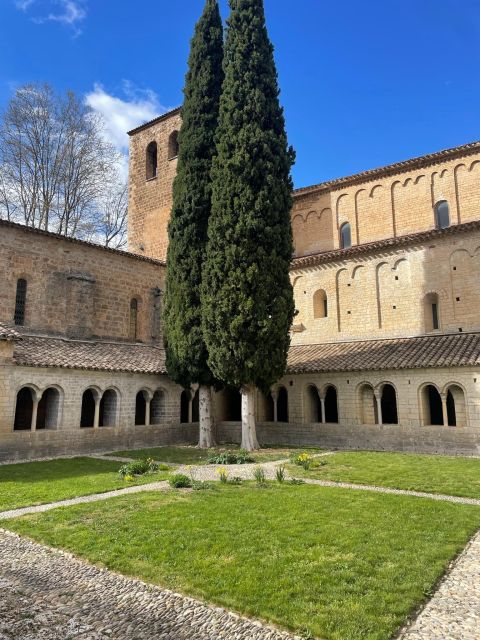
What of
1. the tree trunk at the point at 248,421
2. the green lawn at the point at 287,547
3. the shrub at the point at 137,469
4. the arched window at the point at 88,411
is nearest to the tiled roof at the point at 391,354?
the tree trunk at the point at 248,421

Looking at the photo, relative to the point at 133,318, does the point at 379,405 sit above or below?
below

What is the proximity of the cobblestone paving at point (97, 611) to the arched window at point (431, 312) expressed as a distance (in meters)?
16.2

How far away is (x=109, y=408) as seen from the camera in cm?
1648

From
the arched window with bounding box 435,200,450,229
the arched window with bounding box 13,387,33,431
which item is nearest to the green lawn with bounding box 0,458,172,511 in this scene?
the arched window with bounding box 13,387,33,431

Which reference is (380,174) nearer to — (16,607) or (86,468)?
(86,468)

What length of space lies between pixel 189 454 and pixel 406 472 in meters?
6.80

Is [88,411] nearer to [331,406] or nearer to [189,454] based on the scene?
[189,454]

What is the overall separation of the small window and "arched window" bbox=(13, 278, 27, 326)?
16.1ft

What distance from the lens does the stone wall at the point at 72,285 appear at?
1669cm

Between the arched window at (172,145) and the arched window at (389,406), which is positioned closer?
the arched window at (389,406)

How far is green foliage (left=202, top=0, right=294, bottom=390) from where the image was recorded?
1473 centimetres

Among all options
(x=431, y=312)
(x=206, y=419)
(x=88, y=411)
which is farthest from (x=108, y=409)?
(x=431, y=312)

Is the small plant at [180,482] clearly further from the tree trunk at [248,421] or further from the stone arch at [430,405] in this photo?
the stone arch at [430,405]

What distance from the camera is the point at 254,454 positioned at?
1446 centimetres
